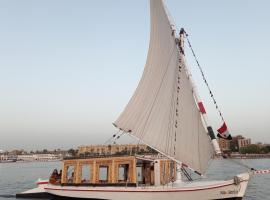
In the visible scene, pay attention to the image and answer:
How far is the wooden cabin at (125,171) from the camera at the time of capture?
2145 cm

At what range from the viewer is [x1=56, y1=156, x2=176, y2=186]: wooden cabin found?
845 inches

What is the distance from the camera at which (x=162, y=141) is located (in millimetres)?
21906

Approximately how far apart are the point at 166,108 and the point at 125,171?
5.20m

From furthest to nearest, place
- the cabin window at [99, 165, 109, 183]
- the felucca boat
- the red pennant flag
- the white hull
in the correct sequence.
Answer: the cabin window at [99, 165, 109, 183], the red pennant flag, the felucca boat, the white hull

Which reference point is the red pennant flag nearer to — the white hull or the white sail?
the white sail

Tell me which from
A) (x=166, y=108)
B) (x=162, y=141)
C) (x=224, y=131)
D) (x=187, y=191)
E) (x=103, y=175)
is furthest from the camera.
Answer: (x=103, y=175)

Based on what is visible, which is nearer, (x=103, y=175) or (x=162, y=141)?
(x=162, y=141)

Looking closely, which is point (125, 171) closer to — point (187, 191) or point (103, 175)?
point (187, 191)

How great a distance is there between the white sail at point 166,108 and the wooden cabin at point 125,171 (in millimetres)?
1832

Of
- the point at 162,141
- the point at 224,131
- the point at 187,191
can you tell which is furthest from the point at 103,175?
the point at 224,131

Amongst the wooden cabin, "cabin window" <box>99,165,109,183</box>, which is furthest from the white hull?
"cabin window" <box>99,165,109,183</box>

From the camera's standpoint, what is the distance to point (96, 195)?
21.8 m

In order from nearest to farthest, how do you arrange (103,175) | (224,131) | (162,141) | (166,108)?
(224,131) < (162,141) < (166,108) < (103,175)

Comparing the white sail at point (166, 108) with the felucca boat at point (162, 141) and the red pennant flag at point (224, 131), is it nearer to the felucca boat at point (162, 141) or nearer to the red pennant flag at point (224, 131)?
the felucca boat at point (162, 141)
